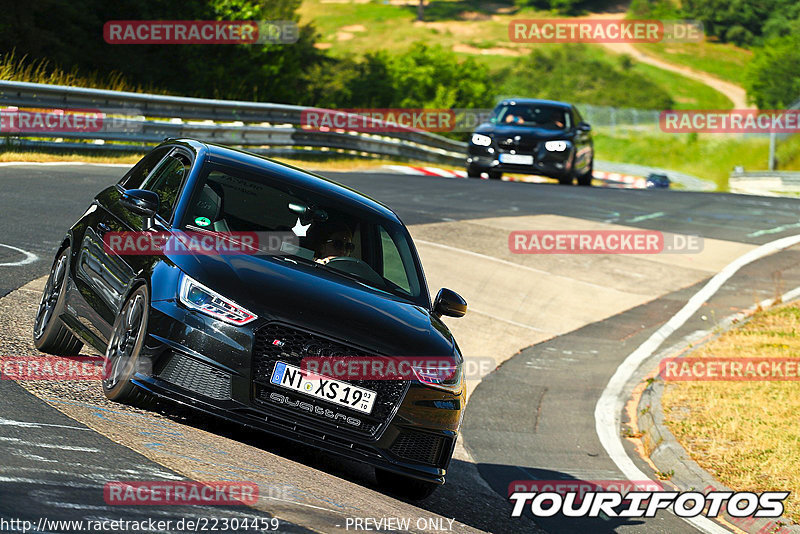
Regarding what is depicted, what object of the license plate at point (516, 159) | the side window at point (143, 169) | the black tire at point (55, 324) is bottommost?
the license plate at point (516, 159)

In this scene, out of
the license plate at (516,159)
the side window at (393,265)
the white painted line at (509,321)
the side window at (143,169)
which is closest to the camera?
the side window at (393,265)

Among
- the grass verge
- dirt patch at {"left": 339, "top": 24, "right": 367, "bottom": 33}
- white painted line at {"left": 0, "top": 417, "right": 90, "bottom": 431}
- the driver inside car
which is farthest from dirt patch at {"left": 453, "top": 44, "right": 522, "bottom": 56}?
white painted line at {"left": 0, "top": 417, "right": 90, "bottom": 431}

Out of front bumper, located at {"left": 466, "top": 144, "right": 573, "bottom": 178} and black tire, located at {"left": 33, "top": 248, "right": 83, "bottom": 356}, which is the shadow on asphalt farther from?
front bumper, located at {"left": 466, "top": 144, "right": 573, "bottom": 178}

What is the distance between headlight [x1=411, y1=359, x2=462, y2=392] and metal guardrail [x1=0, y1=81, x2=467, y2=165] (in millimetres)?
12925

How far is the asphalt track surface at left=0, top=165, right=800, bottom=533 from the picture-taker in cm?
500

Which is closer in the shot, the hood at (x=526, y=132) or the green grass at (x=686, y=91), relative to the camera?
the hood at (x=526, y=132)

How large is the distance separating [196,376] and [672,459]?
14.6ft

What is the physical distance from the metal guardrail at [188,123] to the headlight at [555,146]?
5745 millimetres

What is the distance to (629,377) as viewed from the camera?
38.0ft

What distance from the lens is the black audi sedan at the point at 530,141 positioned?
23516 millimetres
